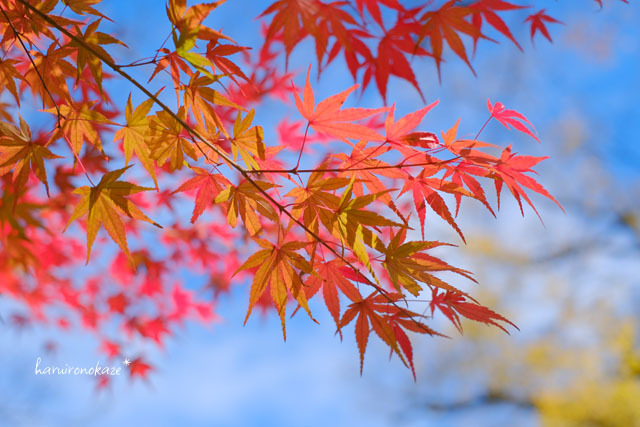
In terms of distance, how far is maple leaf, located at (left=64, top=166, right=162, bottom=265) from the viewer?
2.54ft

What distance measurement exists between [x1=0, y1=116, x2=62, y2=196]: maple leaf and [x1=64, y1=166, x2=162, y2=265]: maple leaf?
13 centimetres

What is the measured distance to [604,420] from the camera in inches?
296

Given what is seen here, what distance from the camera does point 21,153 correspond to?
86 cm

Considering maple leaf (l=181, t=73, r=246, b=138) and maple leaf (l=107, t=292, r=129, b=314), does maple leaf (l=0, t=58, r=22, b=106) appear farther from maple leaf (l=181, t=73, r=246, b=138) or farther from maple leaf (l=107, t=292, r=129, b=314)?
maple leaf (l=107, t=292, r=129, b=314)

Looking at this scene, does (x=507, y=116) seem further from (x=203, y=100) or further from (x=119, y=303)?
(x=119, y=303)

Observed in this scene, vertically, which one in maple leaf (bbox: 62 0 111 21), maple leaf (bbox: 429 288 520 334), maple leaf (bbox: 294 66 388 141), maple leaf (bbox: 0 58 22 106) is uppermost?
maple leaf (bbox: 62 0 111 21)

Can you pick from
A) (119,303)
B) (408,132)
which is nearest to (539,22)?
(408,132)

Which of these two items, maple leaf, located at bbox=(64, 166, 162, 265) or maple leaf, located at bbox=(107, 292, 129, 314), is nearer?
maple leaf, located at bbox=(64, 166, 162, 265)

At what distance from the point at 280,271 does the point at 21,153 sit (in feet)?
1.81

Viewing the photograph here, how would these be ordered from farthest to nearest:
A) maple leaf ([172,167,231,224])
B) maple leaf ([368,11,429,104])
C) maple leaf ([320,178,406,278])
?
maple leaf ([368,11,429,104]), maple leaf ([172,167,231,224]), maple leaf ([320,178,406,278])

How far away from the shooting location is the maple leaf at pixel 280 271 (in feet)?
2.64

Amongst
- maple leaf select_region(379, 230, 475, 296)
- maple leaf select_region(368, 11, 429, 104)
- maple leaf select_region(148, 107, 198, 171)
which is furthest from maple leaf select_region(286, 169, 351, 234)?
maple leaf select_region(368, 11, 429, 104)

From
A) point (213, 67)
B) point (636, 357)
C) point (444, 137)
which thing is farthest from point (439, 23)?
point (636, 357)

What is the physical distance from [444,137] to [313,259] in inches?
13.6
